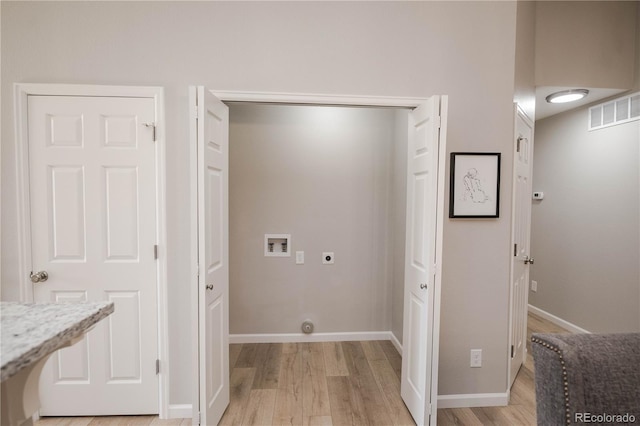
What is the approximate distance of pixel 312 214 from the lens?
3092mm

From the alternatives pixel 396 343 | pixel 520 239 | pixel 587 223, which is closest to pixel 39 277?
pixel 396 343

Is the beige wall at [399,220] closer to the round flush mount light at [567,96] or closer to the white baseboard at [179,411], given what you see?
the round flush mount light at [567,96]

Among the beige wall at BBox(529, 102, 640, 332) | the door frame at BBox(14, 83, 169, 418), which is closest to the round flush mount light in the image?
the beige wall at BBox(529, 102, 640, 332)

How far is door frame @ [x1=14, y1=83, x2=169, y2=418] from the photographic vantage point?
187 cm

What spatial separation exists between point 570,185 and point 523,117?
1684 millimetres

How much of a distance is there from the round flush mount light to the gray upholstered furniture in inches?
107

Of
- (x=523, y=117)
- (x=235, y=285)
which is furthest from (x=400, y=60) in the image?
(x=235, y=285)

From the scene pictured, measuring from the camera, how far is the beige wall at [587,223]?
9.13 feet

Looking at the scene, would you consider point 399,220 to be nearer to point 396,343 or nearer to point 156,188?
point 396,343

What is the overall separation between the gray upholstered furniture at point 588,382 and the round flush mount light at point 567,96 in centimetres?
273

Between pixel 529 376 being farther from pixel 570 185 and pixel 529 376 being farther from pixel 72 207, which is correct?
pixel 72 207

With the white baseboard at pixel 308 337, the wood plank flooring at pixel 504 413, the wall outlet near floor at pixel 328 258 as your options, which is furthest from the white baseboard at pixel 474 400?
the wall outlet near floor at pixel 328 258

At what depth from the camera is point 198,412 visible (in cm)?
169

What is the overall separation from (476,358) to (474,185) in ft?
4.13
